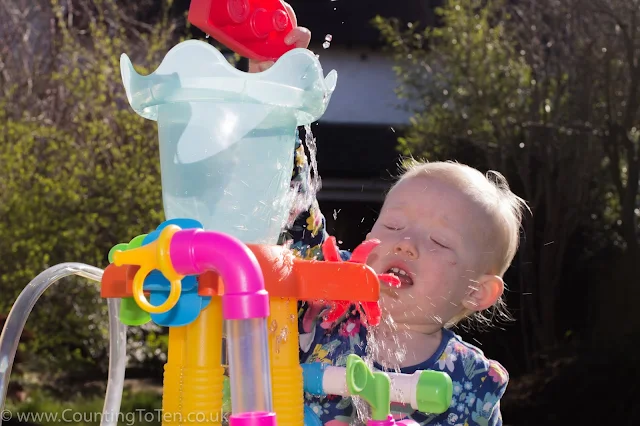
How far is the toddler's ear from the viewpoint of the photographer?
94.4 inches

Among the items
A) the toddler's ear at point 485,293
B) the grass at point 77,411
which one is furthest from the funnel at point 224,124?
the grass at point 77,411

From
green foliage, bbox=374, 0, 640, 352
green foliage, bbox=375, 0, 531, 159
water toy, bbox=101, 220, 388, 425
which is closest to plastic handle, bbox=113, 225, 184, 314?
water toy, bbox=101, 220, 388, 425

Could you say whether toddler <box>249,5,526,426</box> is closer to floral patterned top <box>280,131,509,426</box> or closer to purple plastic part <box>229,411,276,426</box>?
floral patterned top <box>280,131,509,426</box>

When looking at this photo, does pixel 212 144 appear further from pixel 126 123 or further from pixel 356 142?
pixel 356 142

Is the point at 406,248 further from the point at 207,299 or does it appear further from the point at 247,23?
the point at 207,299

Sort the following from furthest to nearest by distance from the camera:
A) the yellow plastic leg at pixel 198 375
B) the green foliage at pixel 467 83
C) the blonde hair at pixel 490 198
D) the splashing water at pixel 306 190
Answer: the green foliage at pixel 467 83 < the blonde hair at pixel 490 198 < the splashing water at pixel 306 190 < the yellow plastic leg at pixel 198 375

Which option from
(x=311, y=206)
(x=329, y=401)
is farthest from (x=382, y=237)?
(x=329, y=401)

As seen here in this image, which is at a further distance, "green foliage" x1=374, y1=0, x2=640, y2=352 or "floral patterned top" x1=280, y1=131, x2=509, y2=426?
"green foliage" x1=374, y1=0, x2=640, y2=352

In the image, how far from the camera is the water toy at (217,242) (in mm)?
1310

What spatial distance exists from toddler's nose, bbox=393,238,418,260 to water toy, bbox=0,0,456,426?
49 centimetres

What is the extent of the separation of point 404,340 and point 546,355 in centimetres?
566

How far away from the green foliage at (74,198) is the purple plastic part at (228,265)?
631 cm

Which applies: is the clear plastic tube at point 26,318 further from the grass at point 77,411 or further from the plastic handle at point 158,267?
the grass at point 77,411

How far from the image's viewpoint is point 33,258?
7.42m
